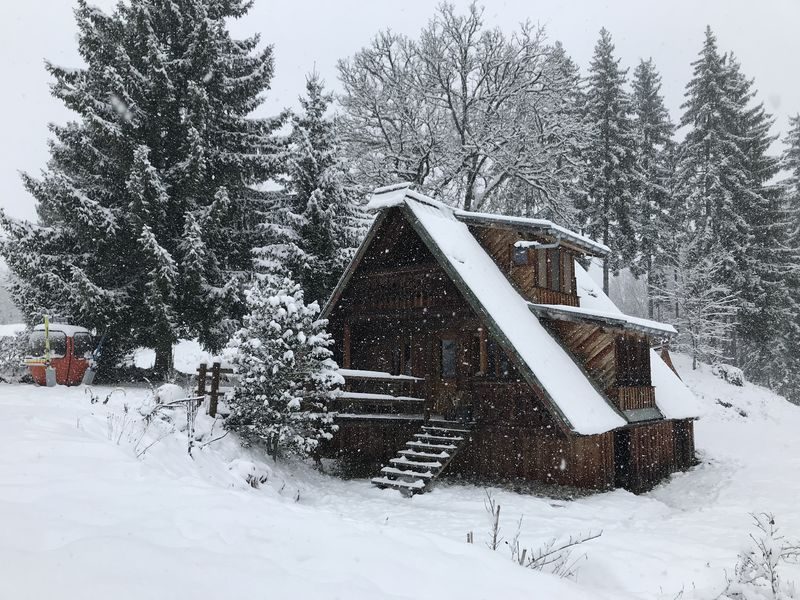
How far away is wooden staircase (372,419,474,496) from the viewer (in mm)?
13898

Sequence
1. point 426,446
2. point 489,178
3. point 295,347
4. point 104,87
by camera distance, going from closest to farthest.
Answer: point 295,347 < point 426,446 < point 104,87 < point 489,178

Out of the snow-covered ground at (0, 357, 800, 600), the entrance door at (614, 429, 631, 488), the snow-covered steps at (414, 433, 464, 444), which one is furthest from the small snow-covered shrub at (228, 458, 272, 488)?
the entrance door at (614, 429, 631, 488)

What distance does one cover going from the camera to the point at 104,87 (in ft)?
72.8

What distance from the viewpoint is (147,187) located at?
69.2 ft

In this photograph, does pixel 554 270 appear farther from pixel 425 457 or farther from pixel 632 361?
pixel 425 457

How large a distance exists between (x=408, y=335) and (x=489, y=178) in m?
14.9

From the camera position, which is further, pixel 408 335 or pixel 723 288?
pixel 723 288

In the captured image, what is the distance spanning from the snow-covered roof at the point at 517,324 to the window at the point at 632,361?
1120 millimetres

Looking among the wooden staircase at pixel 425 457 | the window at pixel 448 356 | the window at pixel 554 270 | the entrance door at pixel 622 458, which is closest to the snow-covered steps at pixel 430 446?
the wooden staircase at pixel 425 457

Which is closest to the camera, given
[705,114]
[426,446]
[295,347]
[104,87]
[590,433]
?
[590,433]

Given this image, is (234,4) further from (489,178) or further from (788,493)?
(788,493)

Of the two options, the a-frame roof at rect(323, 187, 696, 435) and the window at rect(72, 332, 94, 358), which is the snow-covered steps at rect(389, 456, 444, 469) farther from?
the window at rect(72, 332, 94, 358)

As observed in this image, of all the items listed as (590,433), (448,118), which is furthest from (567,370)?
(448,118)

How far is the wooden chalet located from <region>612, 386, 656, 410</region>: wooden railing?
0.07 meters
